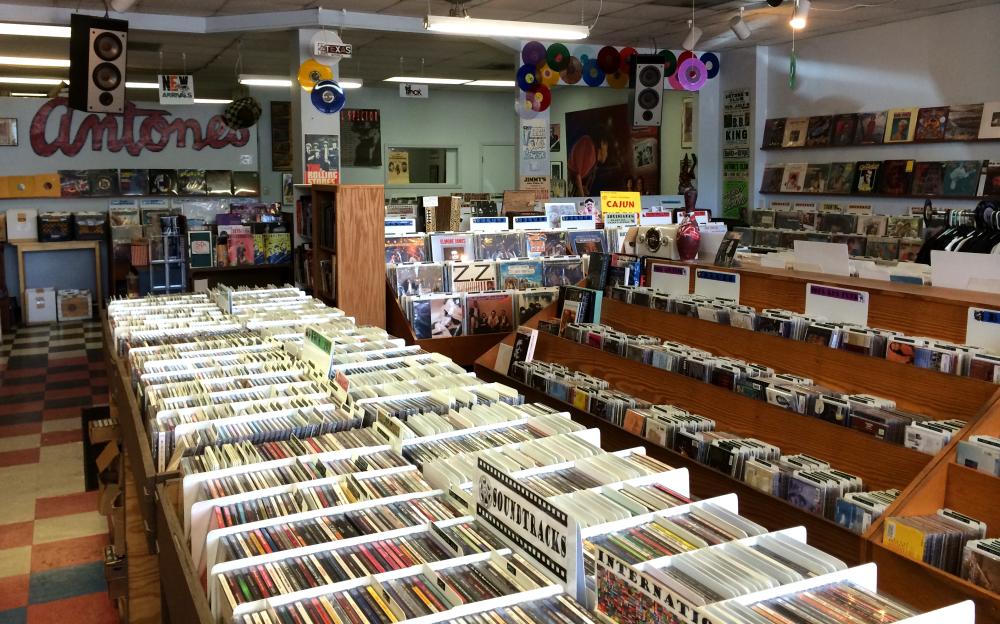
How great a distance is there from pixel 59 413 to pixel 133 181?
23.2ft

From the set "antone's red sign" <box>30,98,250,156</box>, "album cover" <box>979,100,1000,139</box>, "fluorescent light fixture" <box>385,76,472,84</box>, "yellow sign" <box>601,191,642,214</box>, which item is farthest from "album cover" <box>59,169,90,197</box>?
"album cover" <box>979,100,1000,139</box>

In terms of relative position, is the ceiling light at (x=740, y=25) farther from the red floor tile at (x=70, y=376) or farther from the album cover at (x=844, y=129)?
the red floor tile at (x=70, y=376)

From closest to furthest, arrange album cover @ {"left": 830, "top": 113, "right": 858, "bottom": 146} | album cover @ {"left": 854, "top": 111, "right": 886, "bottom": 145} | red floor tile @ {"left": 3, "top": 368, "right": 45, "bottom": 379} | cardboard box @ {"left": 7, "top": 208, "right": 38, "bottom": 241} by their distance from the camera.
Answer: red floor tile @ {"left": 3, "top": 368, "right": 45, "bottom": 379}
album cover @ {"left": 854, "top": 111, "right": 886, "bottom": 145}
album cover @ {"left": 830, "top": 113, "right": 858, "bottom": 146}
cardboard box @ {"left": 7, "top": 208, "right": 38, "bottom": 241}

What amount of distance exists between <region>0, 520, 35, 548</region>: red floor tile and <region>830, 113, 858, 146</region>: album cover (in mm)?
8889

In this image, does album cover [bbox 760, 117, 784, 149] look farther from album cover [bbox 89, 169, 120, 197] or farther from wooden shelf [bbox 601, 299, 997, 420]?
album cover [bbox 89, 169, 120, 197]

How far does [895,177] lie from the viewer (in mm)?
9047

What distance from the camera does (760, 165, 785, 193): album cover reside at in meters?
10.6

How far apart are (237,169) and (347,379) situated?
1212 cm

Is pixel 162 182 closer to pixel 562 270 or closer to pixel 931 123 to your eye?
pixel 562 270

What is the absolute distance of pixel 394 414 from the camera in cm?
231

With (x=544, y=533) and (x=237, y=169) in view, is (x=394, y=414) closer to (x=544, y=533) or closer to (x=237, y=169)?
(x=544, y=533)

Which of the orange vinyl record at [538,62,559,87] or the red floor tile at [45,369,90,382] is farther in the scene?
the orange vinyl record at [538,62,559,87]

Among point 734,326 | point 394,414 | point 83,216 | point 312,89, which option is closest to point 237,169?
point 83,216

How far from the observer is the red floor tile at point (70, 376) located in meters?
7.58
